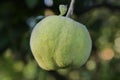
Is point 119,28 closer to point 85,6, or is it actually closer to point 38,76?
point 85,6

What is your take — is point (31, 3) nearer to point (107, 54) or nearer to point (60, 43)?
point (107, 54)

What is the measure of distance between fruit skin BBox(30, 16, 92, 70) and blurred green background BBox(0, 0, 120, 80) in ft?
2.16

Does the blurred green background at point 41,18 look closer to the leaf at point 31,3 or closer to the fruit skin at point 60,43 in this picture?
the leaf at point 31,3

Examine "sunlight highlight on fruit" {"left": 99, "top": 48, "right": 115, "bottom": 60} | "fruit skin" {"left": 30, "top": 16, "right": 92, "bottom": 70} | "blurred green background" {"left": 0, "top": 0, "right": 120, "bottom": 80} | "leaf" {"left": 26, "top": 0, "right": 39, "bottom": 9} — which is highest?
"fruit skin" {"left": 30, "top": 16, "right": 92, "bottom": 70}

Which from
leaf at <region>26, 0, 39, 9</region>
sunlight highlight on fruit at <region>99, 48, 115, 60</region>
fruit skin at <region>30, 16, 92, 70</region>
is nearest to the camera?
fruit skin at <region>30, 16, 92, 70</region>

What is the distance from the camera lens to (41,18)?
1.95 metres

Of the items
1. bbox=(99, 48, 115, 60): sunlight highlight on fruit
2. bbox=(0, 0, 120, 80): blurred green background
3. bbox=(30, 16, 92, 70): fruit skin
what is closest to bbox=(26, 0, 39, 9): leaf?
bbox=(0, 0, 120, 80): blurred green background

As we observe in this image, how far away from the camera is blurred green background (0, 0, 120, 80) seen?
6.81ft

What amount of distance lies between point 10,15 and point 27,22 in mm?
86

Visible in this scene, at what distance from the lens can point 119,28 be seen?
2514 mm

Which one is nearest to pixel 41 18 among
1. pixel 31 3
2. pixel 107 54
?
pixel 31 3

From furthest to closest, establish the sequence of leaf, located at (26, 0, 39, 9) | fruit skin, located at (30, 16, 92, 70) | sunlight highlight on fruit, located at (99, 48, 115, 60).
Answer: sunlight highlight on fruit, located at (99, 48, 115, 60) → leaf, located at (26, 0, 39, 9) → fruit skin, located at (30, 16, 92, 70)

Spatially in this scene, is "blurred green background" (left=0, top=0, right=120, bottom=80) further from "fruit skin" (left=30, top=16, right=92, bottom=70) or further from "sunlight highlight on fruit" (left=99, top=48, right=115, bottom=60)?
"fruit skin" (left=30, top=16, right=92, bottom=70)

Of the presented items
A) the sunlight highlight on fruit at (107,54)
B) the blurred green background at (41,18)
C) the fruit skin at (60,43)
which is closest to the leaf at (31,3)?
the blurred green background at (41,18)
